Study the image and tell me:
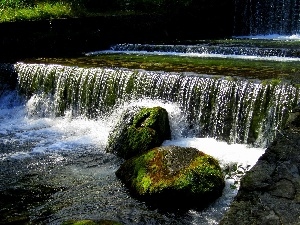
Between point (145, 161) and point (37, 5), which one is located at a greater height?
point (37, 5)

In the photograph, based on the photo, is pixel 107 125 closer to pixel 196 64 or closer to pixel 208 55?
pixel 196 64

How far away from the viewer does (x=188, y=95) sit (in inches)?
422

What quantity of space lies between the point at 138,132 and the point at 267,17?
13.6 metres

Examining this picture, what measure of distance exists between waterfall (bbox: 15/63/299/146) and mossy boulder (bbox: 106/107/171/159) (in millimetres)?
995

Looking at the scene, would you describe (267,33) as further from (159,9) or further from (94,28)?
(94,28)

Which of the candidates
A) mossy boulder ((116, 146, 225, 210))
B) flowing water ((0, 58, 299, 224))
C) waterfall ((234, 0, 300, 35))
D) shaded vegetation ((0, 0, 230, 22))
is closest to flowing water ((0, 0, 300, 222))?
flowing water ((0, 58, 299, 224))

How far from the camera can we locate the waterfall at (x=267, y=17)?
65.9 feet

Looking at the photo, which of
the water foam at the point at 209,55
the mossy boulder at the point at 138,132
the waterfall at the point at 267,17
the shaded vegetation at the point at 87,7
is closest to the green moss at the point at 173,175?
the mossy boulder at the point at 138,132

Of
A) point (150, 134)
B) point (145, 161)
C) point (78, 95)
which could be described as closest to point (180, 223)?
point (145, 161)

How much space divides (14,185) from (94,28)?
33.8ft

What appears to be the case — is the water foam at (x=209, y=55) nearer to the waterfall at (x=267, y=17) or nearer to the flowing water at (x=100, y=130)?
the flowing water at (x=100, y=130)

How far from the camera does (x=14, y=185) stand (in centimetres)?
816

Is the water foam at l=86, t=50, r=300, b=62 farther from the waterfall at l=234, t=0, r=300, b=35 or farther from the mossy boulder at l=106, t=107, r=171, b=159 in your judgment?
the waterfall at l=234, t=0, r=300, b=35

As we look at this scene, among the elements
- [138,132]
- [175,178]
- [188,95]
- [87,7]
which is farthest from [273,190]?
[87,7]
